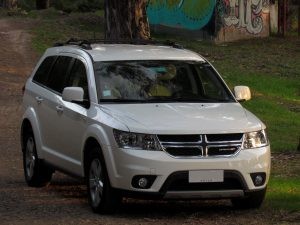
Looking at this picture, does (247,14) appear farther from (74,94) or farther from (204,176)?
(204,176)

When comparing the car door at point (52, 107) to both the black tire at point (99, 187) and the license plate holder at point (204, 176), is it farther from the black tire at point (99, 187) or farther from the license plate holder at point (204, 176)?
the license plate holder at point (204, 176)

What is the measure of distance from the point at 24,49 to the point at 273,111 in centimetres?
1237

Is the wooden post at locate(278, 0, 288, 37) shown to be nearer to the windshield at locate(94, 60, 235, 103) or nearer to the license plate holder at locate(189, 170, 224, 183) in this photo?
the windshield at locate(94, 60, 235, 103)

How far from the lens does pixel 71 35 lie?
3216 centimetres

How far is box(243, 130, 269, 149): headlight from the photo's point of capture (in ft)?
28.9

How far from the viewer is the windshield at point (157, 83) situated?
952 cm

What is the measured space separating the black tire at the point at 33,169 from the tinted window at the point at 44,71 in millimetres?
666

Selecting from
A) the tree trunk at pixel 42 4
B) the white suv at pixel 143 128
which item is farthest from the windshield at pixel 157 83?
the tree trunk at pixel 42 4

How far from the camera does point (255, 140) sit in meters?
8.89

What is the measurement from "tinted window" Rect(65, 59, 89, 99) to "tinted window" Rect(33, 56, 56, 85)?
817 mm

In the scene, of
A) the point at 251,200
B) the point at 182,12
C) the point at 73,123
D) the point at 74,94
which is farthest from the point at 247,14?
the point at 251,200

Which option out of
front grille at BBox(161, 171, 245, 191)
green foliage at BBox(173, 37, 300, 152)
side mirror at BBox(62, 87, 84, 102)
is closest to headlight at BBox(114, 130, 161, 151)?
front grille at BBox(161, 171, 245, 191)

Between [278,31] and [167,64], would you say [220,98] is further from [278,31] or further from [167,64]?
[278,31]

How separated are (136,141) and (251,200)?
1.42m
